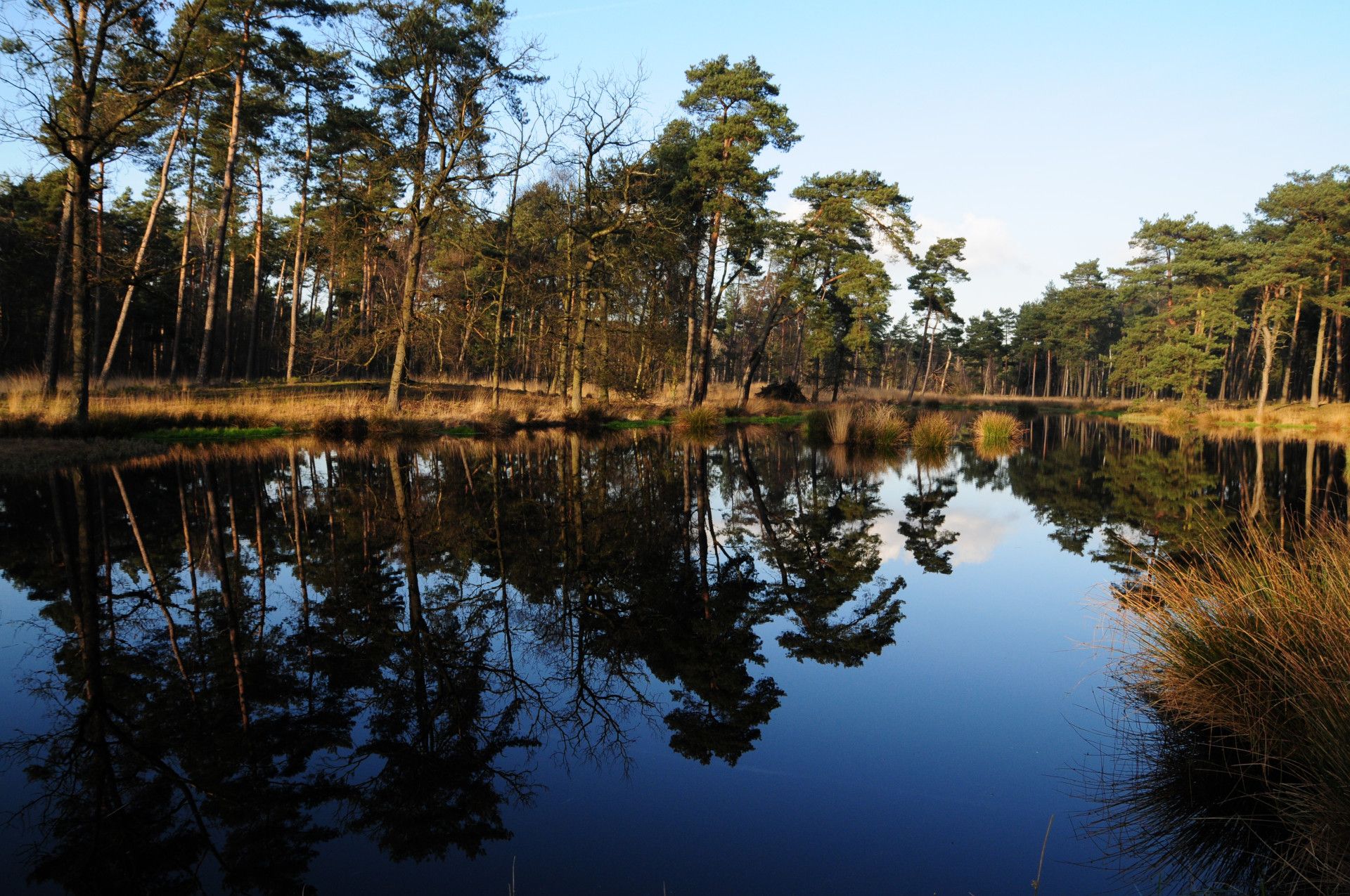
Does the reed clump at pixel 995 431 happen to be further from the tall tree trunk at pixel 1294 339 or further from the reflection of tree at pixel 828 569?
the tall tree trunk at pixel 1294 339

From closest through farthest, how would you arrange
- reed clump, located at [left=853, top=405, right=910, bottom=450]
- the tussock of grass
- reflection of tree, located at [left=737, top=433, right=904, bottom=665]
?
reflection of tree, located at [left=737, top=433, right=904, bottom=665] < reed clump, located at [left=853, top=405, right=910, bottom=450] < the tussock of grass

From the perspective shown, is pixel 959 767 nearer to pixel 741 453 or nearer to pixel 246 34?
pixel 741 453

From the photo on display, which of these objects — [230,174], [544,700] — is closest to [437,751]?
[544,700]

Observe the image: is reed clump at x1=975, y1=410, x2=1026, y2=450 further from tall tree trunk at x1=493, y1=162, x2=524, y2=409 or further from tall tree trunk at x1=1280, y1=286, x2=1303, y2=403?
tall tree trunk at x1=1280, y1=286, x2=1303, y2=403

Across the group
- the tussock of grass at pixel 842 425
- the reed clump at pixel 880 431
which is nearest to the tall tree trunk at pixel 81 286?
the tussock of grass at pixel 842 425

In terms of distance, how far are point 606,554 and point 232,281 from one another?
30622mm

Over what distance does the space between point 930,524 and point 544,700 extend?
7670 millimetres

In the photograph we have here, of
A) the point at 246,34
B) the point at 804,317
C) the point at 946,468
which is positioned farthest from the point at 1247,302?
the point at 246,34

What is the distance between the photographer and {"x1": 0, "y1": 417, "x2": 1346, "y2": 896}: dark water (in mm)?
2736

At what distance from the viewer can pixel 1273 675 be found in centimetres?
328

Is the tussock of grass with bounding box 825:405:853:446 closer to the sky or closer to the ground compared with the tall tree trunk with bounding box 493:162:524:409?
closer to the ground

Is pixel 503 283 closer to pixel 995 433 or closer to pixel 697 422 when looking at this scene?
pixel 697 422

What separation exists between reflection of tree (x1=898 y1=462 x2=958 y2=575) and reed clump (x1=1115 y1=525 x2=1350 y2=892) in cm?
362

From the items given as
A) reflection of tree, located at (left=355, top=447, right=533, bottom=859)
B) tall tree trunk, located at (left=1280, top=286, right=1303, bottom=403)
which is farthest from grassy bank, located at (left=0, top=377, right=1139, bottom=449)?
tall tree trunk, located at (left=1280, top=286, right=1303, bottom=403)
